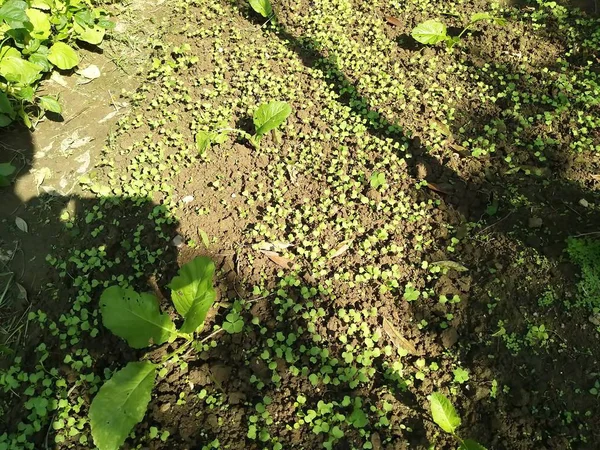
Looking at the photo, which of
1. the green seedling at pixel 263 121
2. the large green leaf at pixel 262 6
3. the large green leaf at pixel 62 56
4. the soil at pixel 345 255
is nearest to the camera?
the soil at pixel 345 255

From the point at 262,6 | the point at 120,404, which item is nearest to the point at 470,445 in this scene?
the point at 120,404

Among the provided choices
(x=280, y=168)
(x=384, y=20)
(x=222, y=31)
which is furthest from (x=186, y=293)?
(x=384, y=20)

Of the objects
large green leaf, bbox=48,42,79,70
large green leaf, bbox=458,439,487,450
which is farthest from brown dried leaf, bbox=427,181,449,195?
large green leaf, bbox=48,42,79,70

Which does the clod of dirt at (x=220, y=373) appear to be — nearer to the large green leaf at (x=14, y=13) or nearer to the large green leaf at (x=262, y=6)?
the large green leaf at (x=14, y=13)

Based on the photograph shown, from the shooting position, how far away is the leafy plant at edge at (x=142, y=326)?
224 cm

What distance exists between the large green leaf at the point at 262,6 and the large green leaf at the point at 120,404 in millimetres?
2986

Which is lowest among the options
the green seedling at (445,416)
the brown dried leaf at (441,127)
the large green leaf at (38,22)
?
the green seedling at (445,416)

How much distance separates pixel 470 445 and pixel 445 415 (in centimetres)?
16

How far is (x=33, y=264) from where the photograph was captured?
9.71 feet

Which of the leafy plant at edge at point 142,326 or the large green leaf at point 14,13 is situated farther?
the large green leaf at point 14,13

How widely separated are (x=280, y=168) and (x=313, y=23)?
1.60 metres

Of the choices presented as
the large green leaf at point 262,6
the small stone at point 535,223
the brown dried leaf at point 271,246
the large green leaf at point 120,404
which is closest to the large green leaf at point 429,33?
the large green leaf at point 262,6

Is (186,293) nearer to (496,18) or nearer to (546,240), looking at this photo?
(546,240)

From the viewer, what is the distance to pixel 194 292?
8.21 ft
